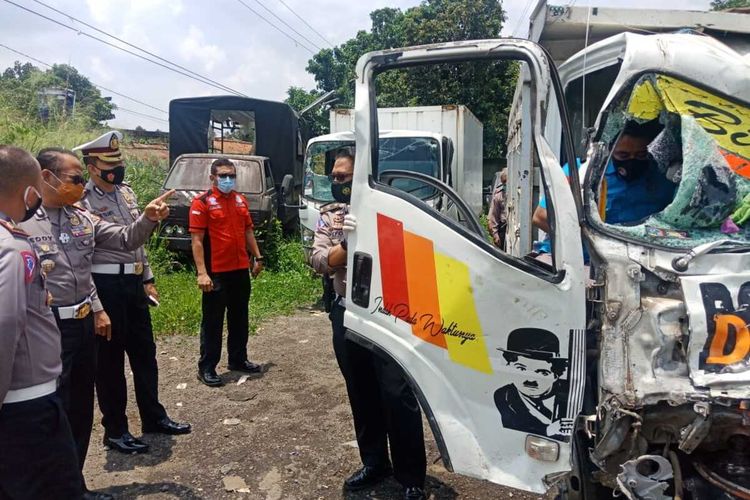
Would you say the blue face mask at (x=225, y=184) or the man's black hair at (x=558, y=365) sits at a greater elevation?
the blue face mask at (x=225, y=184)

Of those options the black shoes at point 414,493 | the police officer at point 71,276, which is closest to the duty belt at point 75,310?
the police officer at point 71,276

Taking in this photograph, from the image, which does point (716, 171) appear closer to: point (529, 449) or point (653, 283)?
point (653, 283)

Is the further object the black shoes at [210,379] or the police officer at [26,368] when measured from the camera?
the black shoes at [210,379]

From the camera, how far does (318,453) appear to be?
3773 millimetres

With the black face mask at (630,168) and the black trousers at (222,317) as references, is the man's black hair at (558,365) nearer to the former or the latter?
the black face mask at (630,168)

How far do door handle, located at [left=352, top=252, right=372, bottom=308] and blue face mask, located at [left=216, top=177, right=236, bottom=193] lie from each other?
8.61 feet

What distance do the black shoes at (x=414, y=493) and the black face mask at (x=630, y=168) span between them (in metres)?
1.89

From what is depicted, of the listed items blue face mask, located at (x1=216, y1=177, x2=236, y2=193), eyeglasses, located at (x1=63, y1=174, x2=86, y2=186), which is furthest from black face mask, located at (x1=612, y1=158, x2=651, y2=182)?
blue face mask, located at (x1=216, y1=177, x2=236, y2=193)

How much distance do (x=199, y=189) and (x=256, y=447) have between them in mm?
5752

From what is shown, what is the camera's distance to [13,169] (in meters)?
2.07

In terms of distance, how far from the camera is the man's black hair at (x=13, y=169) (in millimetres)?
2049

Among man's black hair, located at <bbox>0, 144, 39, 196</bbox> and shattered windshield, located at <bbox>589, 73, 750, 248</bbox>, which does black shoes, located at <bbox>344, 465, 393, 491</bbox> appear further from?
man's black hair, located at <bbox>0, 144, 39, 196</bbox>

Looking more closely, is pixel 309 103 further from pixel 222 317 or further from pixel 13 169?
pixel 13 169

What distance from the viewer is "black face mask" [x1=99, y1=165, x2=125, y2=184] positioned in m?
3.62
